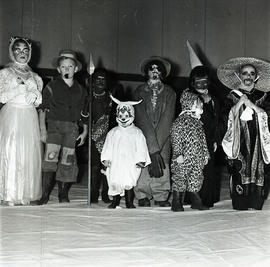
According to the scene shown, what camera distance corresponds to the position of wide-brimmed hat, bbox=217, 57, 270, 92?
502cm

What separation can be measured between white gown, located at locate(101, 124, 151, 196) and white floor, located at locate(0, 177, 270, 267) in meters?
0.24

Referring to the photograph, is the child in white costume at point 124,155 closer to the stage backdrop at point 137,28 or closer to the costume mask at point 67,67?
the costume mask at point 67,67

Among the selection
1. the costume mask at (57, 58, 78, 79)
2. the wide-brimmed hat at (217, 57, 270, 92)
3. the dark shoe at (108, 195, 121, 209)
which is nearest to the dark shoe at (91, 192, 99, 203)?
the dark shoe at (108, 195, 121, 209)

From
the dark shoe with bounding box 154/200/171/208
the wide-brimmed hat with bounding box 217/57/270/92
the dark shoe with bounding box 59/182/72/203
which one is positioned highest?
the wide-brimmed hat with bounding box 217/57/270/92

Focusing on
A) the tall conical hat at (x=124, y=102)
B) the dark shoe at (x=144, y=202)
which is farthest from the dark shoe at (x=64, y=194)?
the tall conical hat at (x=124, y=102)

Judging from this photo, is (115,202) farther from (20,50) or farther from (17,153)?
(20,50)

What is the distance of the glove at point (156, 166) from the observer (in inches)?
200

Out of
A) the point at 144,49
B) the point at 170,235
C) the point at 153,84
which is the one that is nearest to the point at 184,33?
the point at 144,49

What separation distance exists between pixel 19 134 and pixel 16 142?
8cm

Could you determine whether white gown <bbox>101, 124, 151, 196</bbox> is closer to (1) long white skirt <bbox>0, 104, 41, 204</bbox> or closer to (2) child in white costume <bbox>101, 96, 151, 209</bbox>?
(2) child in white costume <bbox>101, 96, 151, 209</bbox>

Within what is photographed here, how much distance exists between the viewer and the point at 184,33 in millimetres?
9750

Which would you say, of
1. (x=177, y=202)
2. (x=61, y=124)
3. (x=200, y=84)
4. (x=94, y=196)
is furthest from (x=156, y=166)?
(x=61, y=124)

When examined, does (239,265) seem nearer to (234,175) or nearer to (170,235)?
(170,235)

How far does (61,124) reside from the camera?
201 inches
